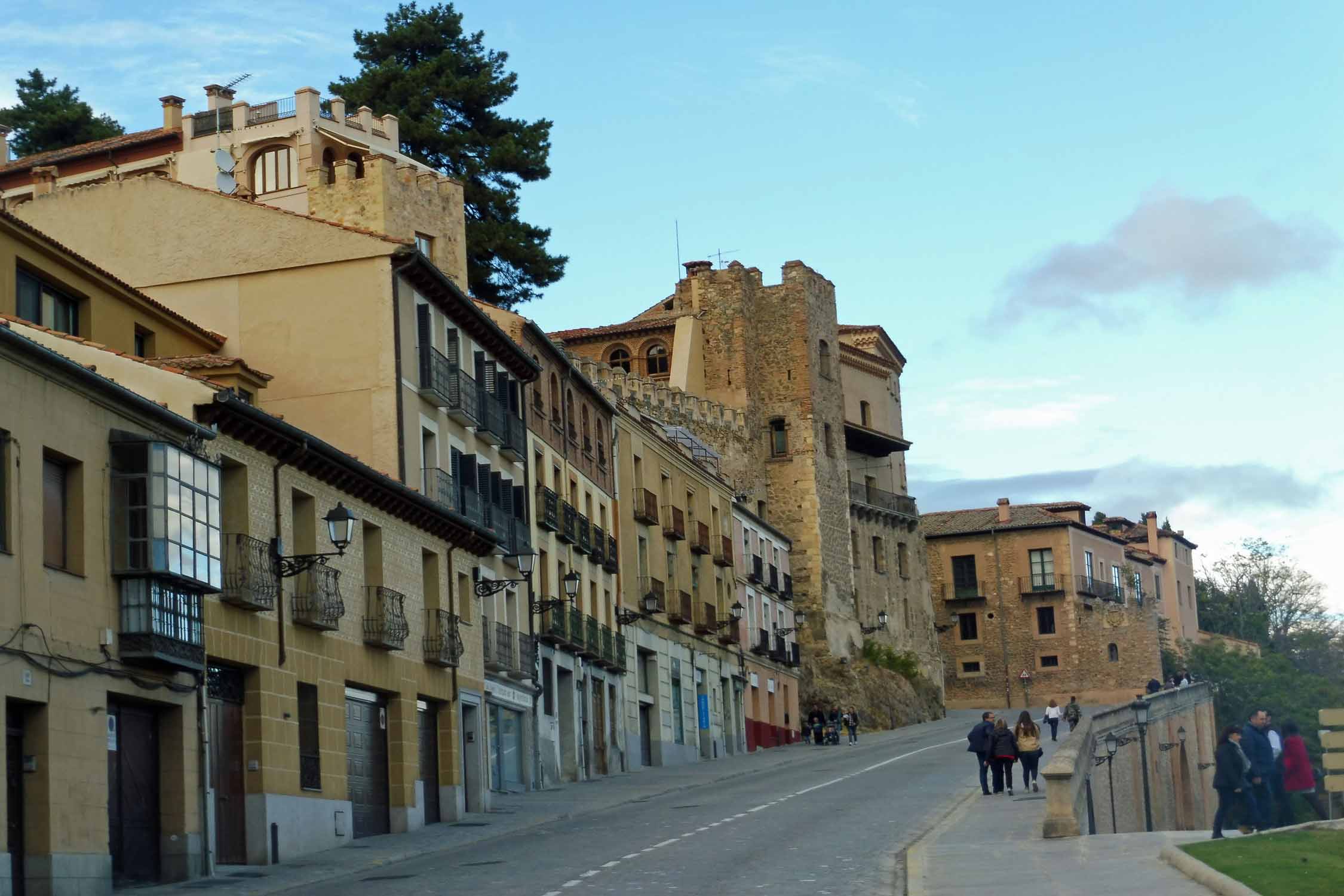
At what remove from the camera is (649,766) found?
5525cm

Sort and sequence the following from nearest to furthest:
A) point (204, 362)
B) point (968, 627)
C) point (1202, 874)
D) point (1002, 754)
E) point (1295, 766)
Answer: point (1202, 874)
point (1295, 766)
point (1002, 754)
point (204, 362)
point (968, 627)

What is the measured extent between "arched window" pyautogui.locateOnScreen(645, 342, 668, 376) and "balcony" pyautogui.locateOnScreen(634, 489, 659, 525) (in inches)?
1163

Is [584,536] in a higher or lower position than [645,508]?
lower

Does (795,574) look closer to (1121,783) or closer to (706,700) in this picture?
(706,700)

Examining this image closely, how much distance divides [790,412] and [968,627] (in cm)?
2322

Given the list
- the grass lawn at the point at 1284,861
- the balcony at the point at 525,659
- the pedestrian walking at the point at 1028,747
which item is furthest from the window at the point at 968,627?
the grass lawn at the point at 1284,861

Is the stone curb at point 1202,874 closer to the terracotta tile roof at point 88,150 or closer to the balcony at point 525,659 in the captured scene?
the balcony at point 525,659

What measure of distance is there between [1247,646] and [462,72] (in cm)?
6977

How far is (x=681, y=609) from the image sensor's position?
60.3 metres

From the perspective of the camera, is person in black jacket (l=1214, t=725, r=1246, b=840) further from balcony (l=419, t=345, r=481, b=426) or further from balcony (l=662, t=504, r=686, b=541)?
balcony (l=662, t=504, r=686, b=541)

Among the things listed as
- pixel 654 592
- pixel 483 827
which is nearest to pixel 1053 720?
pixel 654 592

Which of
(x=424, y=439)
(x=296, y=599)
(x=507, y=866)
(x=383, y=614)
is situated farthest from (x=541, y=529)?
(x=507, y=866)

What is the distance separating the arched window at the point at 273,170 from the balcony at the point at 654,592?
21112 mm

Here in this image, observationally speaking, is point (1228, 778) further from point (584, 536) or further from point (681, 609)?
point (681, 609)
